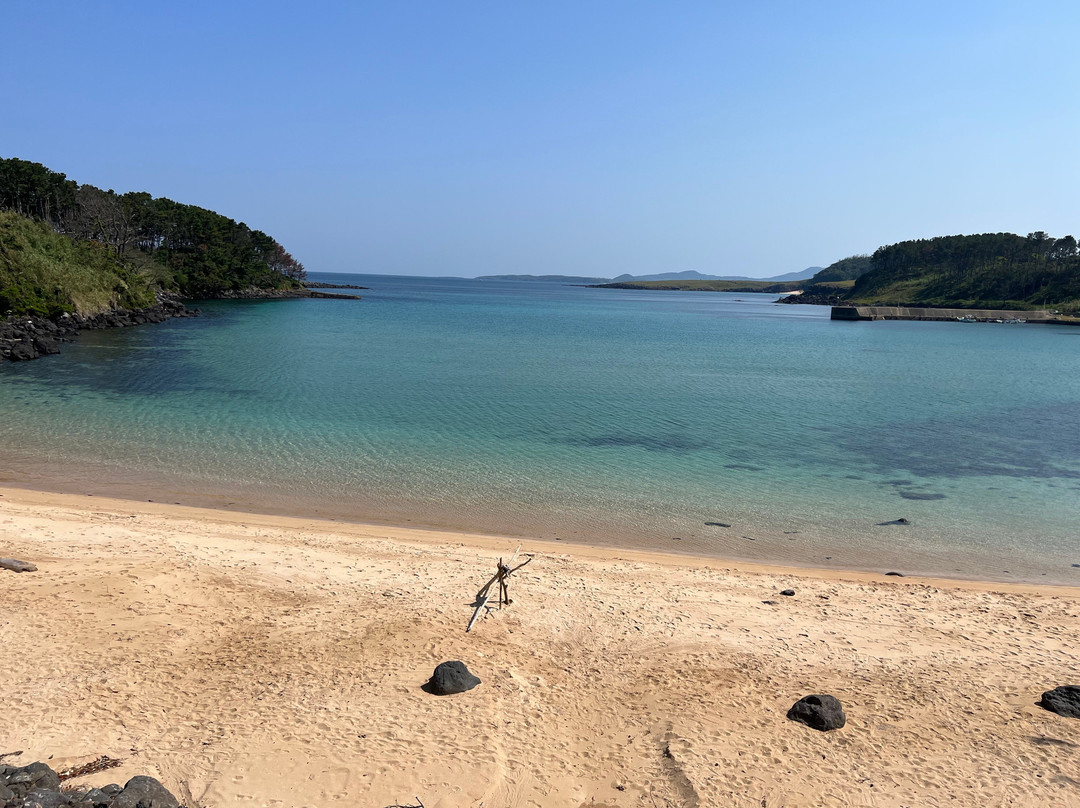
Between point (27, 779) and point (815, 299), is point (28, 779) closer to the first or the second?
point (27, 779)

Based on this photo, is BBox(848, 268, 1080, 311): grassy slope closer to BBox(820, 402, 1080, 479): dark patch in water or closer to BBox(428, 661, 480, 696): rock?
BBox(820, 402, 1080, 479): dark patch in water

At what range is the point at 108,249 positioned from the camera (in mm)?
65688

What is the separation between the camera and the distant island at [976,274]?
111562mm

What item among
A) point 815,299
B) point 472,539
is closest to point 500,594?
point 472,539

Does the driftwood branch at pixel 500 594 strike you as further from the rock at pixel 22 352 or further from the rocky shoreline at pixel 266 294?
the rocky shoreline at pixel 266 294

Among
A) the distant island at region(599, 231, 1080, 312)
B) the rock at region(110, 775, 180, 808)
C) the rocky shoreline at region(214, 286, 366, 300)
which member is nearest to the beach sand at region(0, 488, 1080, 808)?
the rock at region(110, 775, 180, 808)

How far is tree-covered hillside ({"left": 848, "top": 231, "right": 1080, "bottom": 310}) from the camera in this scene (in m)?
112

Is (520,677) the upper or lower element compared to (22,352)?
lower

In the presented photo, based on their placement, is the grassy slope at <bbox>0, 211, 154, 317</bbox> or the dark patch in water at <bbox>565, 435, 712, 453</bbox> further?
the grassy slope at <bbox>0, 211, 154, 317</bbox>

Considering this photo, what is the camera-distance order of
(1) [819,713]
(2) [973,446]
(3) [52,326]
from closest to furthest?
(1) [819,713] → (2) [973,446] → (3) [52,326]

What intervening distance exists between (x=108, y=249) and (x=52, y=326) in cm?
2629

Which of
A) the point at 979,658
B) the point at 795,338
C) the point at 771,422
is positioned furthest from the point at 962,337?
the point at 979,658

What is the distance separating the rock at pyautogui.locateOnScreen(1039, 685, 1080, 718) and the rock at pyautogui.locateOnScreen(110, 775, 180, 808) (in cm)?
890

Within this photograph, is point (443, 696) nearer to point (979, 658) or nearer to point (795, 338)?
point (979, 658)
